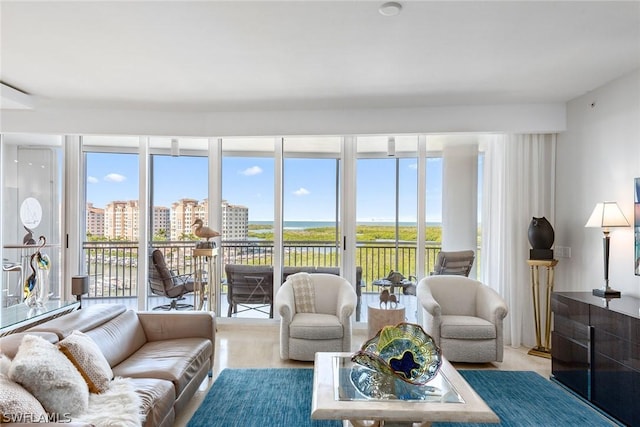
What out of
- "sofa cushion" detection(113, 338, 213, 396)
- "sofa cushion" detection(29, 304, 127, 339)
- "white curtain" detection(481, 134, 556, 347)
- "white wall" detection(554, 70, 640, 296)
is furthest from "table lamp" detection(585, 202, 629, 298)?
"sofa cushion" detection(29, 304, 127, 339)

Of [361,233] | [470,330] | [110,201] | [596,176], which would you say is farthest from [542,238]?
[110,201]

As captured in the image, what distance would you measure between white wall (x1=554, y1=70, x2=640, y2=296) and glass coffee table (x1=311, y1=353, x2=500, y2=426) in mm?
2106

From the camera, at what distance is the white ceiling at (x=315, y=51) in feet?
7.68

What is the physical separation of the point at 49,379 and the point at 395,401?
5.65 feet

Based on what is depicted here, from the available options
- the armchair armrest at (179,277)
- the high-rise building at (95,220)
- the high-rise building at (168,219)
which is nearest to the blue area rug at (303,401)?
the armchair armrest at (179,277)

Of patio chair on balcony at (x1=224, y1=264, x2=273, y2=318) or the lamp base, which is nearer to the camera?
the lamp base

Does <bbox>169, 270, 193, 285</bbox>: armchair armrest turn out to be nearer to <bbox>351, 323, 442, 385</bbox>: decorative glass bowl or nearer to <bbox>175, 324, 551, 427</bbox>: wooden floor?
<bbox>175, 324, 551, 427</bbox>: wooden floor

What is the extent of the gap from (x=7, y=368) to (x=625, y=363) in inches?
146

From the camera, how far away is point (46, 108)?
4.39m

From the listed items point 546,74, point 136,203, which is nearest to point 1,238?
point 136,203

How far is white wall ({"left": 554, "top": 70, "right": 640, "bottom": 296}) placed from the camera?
3.21m

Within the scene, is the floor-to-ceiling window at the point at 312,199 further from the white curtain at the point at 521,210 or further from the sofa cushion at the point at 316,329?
the white curtain at the point at 521,210

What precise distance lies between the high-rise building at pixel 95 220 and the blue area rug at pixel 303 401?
8.97 feet

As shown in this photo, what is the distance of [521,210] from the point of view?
4.31m
